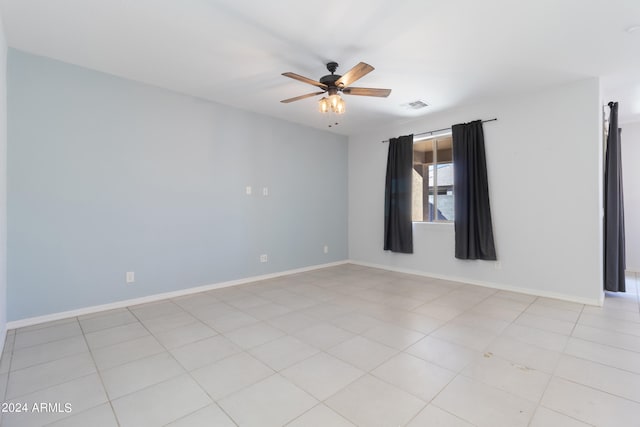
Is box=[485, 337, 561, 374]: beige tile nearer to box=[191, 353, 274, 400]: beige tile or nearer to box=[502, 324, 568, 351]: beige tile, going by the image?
box=[502, 324, 568, 351]: beige tile

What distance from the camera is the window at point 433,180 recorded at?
→ 492cm

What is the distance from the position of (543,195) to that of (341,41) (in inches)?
126

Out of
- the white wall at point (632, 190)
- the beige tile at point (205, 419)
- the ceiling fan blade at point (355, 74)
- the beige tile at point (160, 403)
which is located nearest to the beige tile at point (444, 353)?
the beige tile at point (205, 419)

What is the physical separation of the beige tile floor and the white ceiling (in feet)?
8.64

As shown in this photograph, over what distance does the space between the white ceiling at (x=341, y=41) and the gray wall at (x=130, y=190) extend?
0.39m

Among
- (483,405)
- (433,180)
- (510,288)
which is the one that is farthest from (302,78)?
(510,288)

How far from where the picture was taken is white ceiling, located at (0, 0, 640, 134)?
2240 mm

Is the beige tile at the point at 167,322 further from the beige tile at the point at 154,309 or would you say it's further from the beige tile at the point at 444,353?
the beige tile at the point at 444,353

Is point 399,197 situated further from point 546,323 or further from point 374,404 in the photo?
point 374,404

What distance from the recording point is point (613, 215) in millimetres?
3725

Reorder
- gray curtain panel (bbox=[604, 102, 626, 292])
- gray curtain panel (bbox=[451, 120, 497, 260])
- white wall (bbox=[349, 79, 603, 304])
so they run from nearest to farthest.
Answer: white wall (bbox=[349, 79, 603, 304]) < gray curtain panel (bbox=[604, 102, 626, 292]) < gray curtain panel (bbox=[451, 120, 497, 260])

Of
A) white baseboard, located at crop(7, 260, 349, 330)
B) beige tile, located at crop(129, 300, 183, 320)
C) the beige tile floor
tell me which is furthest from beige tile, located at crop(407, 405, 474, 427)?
white baseboard, located at crop(7, 260, 349, 330)

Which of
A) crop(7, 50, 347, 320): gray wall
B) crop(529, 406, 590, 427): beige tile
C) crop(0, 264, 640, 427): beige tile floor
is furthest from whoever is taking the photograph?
crop(7, 50, 347, 320): gray wall

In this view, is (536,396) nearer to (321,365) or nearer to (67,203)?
(321,365)
